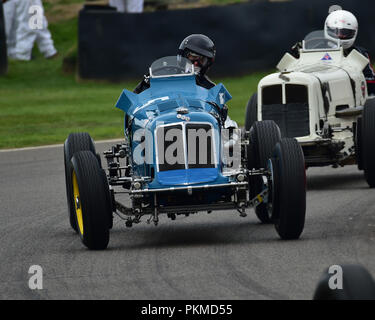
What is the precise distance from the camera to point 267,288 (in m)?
7.07

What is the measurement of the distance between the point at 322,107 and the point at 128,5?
701 inches

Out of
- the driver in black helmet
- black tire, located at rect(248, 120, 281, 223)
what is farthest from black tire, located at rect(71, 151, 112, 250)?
the driver in black helmet

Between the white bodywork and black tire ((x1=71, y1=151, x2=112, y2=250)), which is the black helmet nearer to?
black tire ((x1=71, y1=151, x2=112, y2=250))

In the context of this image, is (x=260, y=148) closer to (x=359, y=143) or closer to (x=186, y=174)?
(x=186, y=174)

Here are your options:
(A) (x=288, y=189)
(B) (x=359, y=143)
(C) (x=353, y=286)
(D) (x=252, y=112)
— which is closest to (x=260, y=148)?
(A) (x=288, y=189)

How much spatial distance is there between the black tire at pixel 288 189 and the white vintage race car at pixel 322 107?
138 inches

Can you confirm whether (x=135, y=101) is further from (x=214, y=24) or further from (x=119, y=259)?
(x=214, y=24)

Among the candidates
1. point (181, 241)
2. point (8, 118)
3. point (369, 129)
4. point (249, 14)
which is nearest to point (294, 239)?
point (181, 241)

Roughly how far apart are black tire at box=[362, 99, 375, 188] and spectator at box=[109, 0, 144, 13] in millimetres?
18660

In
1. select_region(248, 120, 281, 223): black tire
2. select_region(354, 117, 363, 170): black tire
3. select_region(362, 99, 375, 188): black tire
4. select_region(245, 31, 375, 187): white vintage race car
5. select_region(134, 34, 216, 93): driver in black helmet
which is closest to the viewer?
select_region(248, 120, 281, 223): black tire

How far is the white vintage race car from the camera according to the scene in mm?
12688

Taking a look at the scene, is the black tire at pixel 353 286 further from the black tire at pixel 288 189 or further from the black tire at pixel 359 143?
the black tire at pixel 359 143
